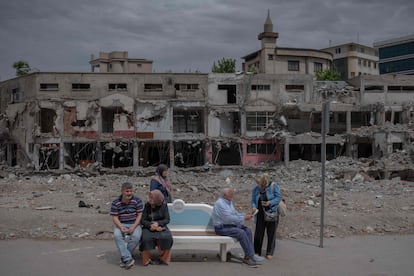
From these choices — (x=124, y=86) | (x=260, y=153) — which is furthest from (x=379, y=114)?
(x=124, y=86)

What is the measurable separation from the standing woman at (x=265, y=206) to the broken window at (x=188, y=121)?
3730cm

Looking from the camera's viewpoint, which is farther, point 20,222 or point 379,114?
point 379,114

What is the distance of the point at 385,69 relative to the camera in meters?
82.8

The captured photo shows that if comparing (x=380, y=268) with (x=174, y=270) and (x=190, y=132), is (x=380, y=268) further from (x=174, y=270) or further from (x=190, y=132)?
(x=190, y=132)

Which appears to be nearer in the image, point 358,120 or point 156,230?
point 156,230

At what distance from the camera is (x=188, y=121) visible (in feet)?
151

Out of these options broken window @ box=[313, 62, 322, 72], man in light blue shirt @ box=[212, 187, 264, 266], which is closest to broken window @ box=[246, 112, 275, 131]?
broken window @ box=[313, 62, 322, 72]

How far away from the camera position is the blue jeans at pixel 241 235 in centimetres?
732

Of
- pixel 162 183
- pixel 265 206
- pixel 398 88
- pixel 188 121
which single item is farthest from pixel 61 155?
pixel 265 206

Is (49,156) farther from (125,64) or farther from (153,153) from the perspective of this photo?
(125,64)

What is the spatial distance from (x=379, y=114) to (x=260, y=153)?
12401 millimetres

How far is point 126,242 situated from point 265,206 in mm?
2383

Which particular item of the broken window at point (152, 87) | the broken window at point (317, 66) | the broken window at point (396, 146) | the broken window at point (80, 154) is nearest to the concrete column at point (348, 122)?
the broken window at point (396, 146)

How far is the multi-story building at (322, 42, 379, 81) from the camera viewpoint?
3273 inches
